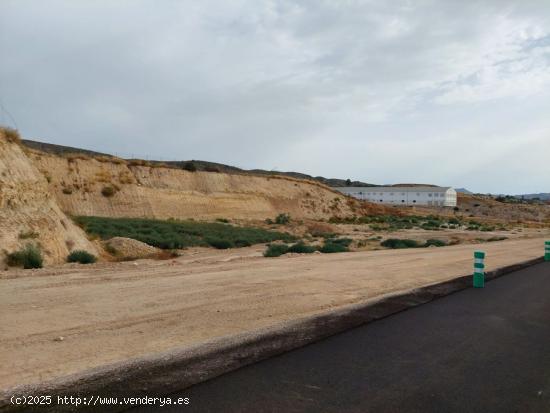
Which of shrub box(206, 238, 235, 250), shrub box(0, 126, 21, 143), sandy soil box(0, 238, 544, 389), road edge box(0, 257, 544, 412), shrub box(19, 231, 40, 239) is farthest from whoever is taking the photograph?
shrub box(206, 238, 235, 250)

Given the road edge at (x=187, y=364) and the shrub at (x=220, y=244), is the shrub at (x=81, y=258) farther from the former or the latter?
the road edge at (x=187, y=364)

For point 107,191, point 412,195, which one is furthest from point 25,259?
point 412,195

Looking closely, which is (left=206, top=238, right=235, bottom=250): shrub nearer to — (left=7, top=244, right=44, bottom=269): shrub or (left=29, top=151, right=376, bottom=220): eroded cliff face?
(left=7, top=244, right=44, bottom=269): shrub

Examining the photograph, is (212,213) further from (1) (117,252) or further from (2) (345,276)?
(2) (345,276)

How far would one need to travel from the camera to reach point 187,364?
19.7 feet

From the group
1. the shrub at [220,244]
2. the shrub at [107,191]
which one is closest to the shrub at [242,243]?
the shrub at [220,244]

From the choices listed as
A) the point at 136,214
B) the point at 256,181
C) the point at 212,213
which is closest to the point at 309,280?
the point at 136,214

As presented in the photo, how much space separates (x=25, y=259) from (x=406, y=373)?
13.9 metres

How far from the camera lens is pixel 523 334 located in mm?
8211

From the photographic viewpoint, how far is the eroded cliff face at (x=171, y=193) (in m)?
51.4

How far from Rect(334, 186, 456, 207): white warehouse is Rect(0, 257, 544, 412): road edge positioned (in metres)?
127

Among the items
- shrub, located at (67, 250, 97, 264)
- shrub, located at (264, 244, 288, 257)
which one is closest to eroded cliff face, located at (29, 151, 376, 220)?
shrub, located at (264, 244, 288, 257)

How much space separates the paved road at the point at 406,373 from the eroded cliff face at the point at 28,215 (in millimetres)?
12800

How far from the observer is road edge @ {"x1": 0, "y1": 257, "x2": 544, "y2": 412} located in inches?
195
